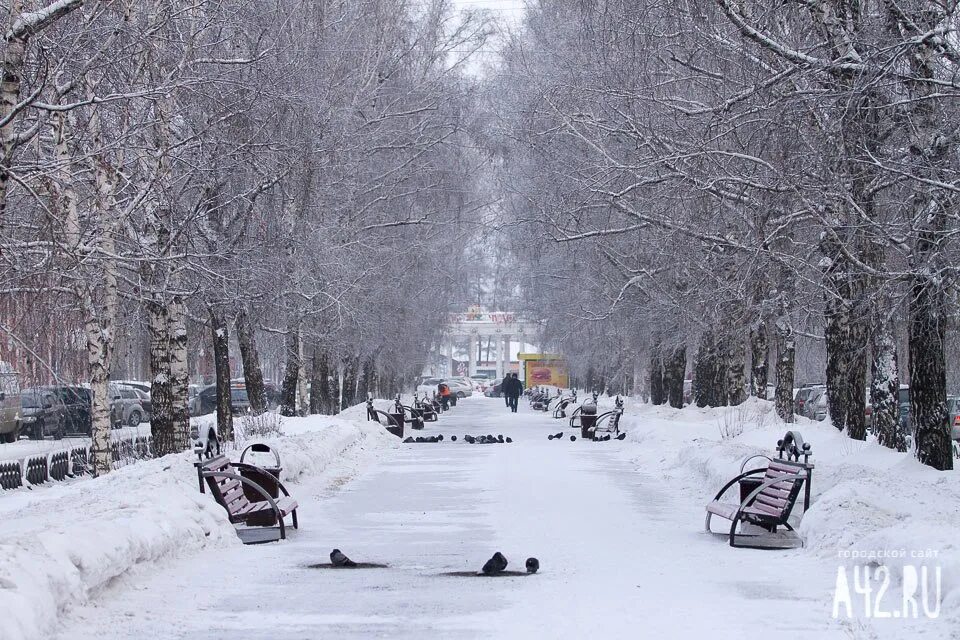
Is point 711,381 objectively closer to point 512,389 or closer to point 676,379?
point 676,379

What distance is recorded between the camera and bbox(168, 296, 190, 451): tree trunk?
19.9 metres

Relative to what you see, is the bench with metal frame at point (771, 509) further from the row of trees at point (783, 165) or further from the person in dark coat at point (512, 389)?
the person in dark coat at point (512, 389)

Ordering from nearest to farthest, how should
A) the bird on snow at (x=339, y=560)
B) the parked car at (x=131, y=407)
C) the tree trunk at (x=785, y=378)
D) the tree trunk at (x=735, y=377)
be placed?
the bird on snow at (x=339, y=560) < the tree trunk at (x=785, y=378) < the tree trunk at (x=735, y=377) < the parked car at (x=131, y=407)

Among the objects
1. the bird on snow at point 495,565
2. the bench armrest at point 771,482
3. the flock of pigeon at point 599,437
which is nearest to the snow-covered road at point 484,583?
the bird on snow at point 495,565

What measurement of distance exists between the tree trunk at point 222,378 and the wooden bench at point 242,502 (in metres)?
10.1

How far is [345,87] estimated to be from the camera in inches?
1057

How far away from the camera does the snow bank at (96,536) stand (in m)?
6.86

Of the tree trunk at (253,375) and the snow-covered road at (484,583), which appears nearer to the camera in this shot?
the snow-covered road at (484,583)

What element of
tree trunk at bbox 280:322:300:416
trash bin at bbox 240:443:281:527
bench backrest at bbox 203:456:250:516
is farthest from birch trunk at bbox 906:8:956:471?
tree trunk at bbox 280:322:300:416

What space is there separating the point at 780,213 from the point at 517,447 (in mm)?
12035

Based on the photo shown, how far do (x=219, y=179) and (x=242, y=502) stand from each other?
6716 millimetres

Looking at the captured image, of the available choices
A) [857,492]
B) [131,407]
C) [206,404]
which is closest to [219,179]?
[857,492]

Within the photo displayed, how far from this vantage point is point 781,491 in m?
11.6

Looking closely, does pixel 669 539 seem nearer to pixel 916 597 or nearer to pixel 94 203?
pixel 916 597
